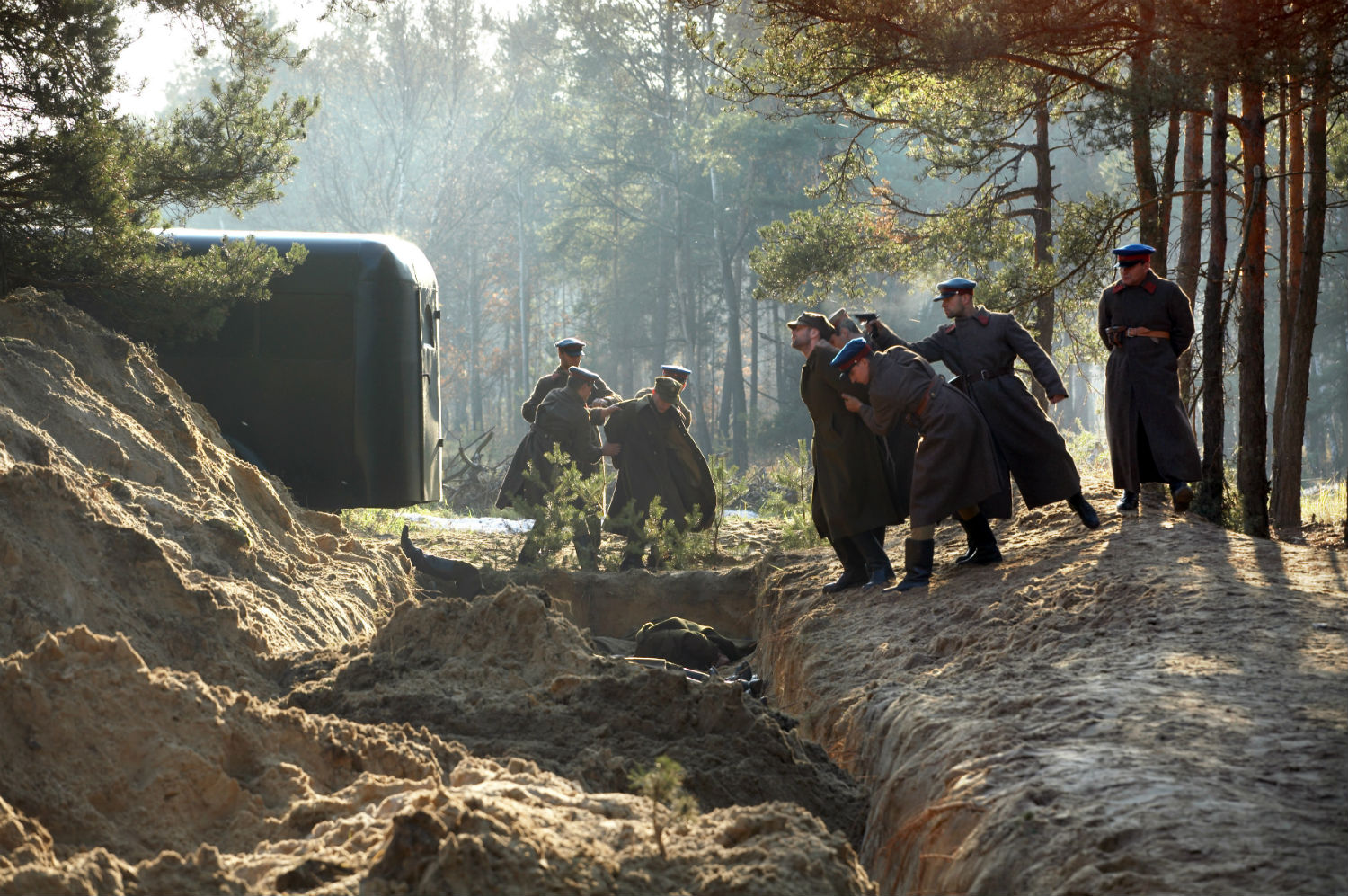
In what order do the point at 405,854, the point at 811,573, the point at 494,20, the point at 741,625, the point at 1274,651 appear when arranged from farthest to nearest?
1. the point at 494,20
2. the point at 741,625
3. the point at 811,573
4. the point at 1274,651
5. the point at 405,854

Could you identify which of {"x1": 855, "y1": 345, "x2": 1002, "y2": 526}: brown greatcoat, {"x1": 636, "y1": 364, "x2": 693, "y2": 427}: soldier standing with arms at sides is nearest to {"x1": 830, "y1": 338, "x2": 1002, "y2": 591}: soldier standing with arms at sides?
{"x1": 855, "y1": 345, "x2": 1002, "y2": 526}: brown greatcoat

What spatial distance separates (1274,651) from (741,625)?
6005mm

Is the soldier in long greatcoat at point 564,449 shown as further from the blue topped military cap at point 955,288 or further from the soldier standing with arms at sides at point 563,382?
the blue topped military cap at point 955,288

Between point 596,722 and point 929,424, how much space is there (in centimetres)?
329

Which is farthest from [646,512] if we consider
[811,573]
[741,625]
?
[811,573]

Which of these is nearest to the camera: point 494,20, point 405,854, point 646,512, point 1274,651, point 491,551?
point 405,854

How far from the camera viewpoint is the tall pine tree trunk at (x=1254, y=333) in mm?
9586

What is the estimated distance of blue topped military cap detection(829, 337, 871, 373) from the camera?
7156mm

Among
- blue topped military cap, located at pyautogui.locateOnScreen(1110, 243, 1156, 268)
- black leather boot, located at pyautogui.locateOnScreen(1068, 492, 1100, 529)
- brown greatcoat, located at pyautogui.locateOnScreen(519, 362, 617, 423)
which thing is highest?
blue topped military cap, located at pyautogui.locateOnScreen(1110, 243, 1156, 268)

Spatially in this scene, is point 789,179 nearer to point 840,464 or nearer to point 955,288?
point 955,288

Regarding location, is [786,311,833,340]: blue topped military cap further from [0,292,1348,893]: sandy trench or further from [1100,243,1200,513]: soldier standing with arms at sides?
[1100,243,1200,513]: soldier standing with arms at sides

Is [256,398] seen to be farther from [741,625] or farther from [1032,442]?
[1032,442]

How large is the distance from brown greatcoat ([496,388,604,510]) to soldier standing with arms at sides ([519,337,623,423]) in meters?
0.19

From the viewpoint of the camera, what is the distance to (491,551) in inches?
480
